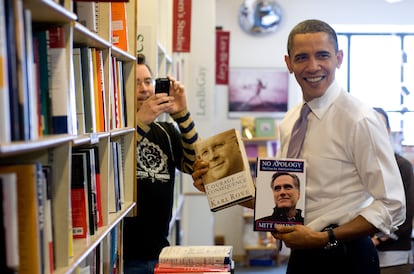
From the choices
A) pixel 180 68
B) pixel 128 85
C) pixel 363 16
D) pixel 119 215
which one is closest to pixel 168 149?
pixel 128 85

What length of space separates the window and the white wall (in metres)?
0.28

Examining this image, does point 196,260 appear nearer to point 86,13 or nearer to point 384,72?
point 86,13

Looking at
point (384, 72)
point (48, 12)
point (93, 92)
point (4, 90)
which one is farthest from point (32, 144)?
point (384, 72)

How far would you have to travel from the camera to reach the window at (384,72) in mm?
7773

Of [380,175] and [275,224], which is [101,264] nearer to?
[275,224]

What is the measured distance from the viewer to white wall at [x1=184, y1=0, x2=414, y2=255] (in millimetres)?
7547

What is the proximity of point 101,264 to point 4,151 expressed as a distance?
3.79 feet

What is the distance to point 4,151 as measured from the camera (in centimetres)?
100

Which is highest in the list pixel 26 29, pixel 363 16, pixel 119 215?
pixel 363 16

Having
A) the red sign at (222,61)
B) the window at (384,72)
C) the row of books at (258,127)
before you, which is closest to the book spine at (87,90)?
the red sign at (222,61)

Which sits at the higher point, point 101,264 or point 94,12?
point 94,12

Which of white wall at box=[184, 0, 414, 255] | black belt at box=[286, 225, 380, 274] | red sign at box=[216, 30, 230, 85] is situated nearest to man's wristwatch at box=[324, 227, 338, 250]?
black belt at box=[286, 225, 380, 274]

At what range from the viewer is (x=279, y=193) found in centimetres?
228

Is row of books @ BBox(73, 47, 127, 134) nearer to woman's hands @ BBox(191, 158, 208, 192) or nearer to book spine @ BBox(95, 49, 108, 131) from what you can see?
book spine @ BBox(95, 49, 108, 131)
